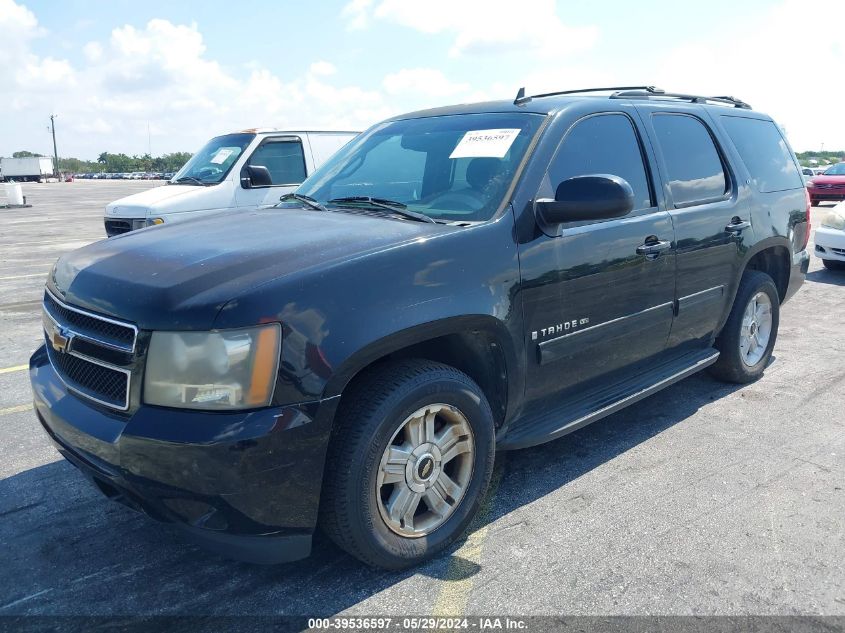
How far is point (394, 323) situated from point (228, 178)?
7.68 meters

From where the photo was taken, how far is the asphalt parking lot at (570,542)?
2.63m

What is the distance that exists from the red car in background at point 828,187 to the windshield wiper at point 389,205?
830 inches

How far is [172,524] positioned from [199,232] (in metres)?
1.38

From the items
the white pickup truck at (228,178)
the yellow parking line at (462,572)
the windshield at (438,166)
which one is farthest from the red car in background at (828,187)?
the yellow parking line at (462,572)

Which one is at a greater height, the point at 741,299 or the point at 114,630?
the point at 741,299

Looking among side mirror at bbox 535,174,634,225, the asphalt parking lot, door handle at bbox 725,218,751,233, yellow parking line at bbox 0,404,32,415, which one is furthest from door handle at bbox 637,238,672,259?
yellow parking line at bbox 0,404,32,415

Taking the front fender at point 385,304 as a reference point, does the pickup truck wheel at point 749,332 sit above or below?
below

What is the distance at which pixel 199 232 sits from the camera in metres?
3.22

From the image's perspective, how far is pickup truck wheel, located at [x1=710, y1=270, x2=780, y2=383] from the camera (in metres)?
4.79

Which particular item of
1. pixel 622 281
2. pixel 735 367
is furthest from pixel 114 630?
pixel 735 367

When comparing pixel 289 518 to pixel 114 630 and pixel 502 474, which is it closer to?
pixel 114 630

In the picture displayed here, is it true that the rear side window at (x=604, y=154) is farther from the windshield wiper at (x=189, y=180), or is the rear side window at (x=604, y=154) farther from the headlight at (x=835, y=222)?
the headlight at (x=835, y=222)

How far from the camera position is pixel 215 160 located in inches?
389

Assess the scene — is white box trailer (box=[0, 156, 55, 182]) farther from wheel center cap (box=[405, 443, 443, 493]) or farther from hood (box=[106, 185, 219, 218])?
wheel center cap (box=[405, 443, 443, 493])
